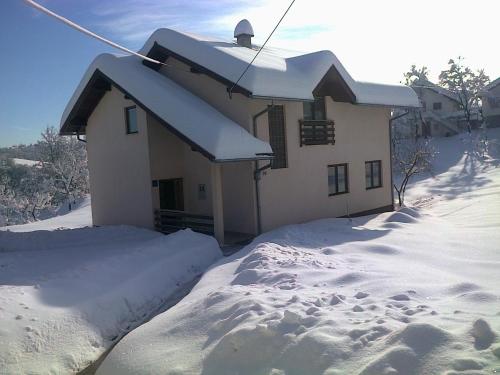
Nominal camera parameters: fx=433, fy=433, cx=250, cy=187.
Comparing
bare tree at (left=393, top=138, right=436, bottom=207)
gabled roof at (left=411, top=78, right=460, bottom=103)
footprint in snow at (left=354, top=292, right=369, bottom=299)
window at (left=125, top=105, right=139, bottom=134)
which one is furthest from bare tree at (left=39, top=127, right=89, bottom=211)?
gabled roof at (left=411, top=78, right=460, bottom=103)

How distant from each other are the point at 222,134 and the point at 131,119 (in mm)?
4601

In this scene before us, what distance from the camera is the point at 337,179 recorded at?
14992 mm

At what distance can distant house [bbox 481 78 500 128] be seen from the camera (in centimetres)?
4547

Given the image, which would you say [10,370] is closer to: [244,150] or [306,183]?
[244,150]

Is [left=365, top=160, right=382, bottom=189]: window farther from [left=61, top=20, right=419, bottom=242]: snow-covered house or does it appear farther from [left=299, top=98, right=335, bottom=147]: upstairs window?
[left=299, top=98, right=335, bottom=147]: upstairs window

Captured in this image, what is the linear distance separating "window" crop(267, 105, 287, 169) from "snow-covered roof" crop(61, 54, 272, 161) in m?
1.23

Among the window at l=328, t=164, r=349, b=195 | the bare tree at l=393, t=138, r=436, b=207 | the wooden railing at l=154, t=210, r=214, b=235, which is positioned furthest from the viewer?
the bare tree at l=393, t=138, r=436, b=207

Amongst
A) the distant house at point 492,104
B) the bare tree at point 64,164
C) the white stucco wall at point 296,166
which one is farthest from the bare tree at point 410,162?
the bare tree at point 64,164

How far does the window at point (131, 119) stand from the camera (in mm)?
13706

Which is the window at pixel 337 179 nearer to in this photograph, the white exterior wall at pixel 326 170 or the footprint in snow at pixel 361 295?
the white exterior wall at pixel 326 170

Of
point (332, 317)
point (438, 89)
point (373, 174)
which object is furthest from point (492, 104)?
point (332, 317)

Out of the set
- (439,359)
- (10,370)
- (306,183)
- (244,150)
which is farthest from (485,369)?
(306,183)

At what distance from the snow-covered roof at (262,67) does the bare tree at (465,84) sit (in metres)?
35.2

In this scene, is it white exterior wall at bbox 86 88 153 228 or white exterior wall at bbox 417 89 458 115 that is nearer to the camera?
white exterior wall at bbox 86 88 153 228
